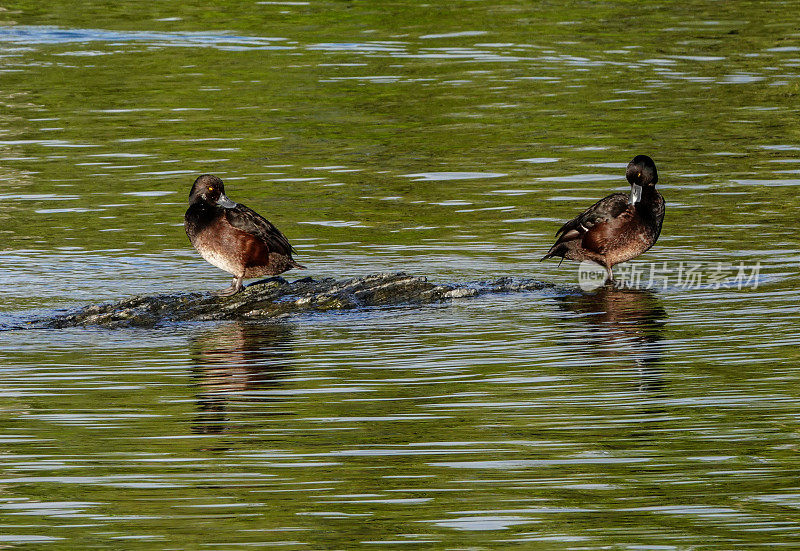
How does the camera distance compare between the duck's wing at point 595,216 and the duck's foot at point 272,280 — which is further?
the duck's wing at point 595,216

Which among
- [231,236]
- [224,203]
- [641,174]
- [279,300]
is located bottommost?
[279,300]

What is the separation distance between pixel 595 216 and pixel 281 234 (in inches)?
107

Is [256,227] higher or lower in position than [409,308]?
higher

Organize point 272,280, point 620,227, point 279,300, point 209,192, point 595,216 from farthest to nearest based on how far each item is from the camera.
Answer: point 595,216 → point 620,227 → point 272,280 → point 209,192 → point 279,300

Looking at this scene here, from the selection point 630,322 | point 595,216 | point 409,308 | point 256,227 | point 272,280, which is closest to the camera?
point 630,322

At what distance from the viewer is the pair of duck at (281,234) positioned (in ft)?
38.8

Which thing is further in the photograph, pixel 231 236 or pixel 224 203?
pixel 224 203

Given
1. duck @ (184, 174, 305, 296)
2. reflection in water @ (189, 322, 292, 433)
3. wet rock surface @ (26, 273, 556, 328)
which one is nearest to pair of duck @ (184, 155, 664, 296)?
duck @ (184, 174, 305, 296)

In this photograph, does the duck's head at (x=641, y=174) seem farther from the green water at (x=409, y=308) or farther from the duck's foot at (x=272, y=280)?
the duck's foot at (x=272, y=280)

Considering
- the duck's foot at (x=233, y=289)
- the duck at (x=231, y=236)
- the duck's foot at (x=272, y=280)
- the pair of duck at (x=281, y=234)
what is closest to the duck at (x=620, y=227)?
the pair of duck at (x=281, y=234)

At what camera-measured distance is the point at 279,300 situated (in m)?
11.7

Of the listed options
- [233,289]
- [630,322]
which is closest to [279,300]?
[233,289]

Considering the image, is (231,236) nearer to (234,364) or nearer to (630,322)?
(234,364)

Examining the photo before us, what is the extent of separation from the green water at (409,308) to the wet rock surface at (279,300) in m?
0.27
